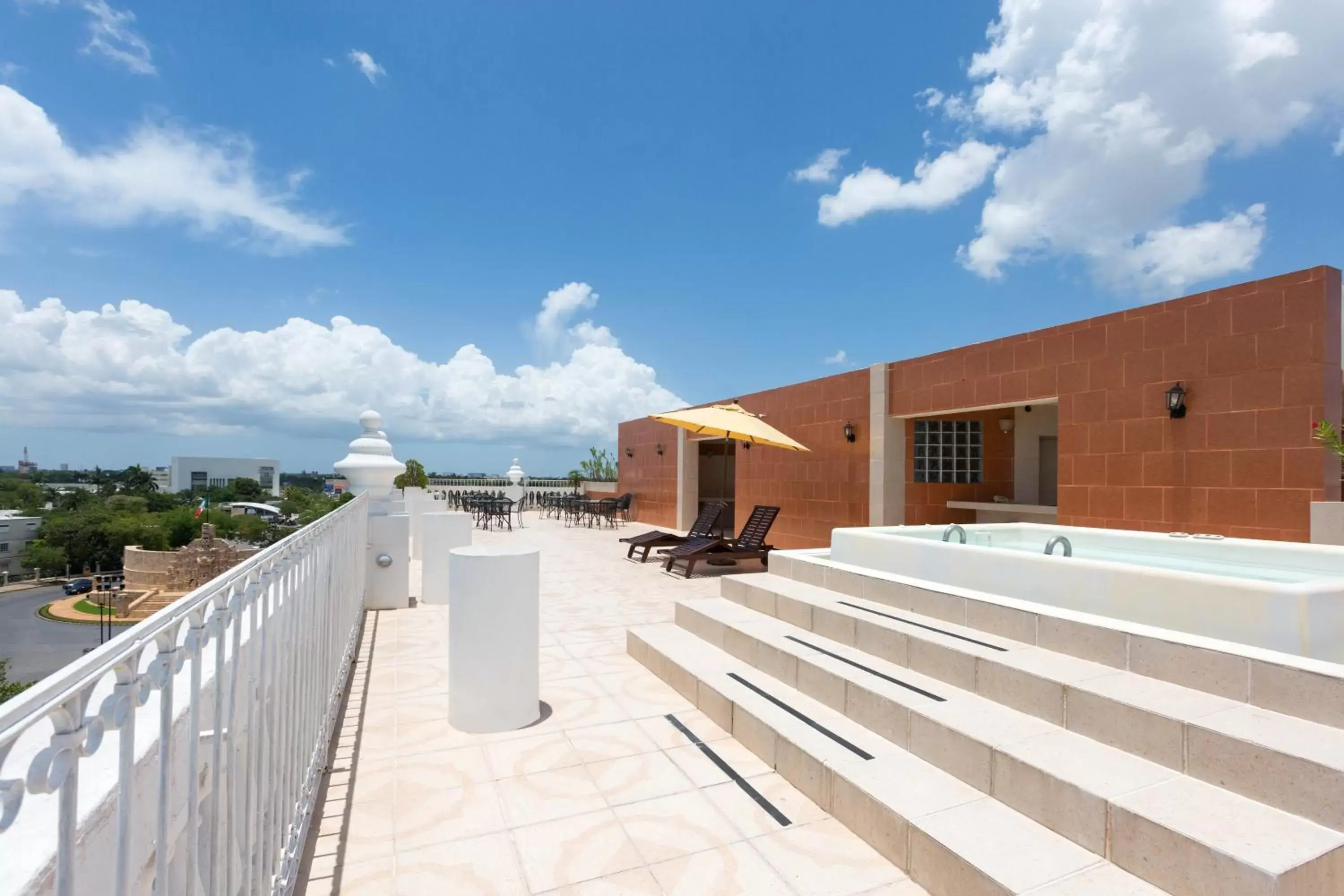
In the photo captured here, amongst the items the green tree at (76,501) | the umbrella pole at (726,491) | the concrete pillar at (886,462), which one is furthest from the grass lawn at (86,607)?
the concrete pillar at (886,462)

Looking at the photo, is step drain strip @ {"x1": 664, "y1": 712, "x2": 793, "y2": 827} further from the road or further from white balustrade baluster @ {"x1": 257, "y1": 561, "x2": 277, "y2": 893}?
the road

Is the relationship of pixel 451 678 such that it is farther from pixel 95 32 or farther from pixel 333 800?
pixel 95 32

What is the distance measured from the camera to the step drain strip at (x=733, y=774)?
2.64 metres

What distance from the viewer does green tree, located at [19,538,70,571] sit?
51.1 metres

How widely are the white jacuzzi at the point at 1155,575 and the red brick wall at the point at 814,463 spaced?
3.33m

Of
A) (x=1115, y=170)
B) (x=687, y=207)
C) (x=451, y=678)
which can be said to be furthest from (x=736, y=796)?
(x=687, y=207)

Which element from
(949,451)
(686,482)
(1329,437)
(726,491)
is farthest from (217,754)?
(726,491)

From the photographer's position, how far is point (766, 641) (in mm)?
4012

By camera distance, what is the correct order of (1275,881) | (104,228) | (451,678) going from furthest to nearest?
(104,228) < (451,678) < (1275,881)

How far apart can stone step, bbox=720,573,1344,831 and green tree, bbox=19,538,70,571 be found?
68.6 m

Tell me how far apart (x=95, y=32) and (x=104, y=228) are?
1533 cm

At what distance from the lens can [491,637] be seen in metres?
3.39

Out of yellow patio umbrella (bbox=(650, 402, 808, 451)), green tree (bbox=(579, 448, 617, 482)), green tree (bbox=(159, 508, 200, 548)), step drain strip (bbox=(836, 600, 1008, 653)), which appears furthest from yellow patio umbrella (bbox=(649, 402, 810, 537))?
green tree (bbox=(159, 508, 200, 548))

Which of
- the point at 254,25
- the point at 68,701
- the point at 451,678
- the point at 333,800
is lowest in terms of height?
the point at 333,800
